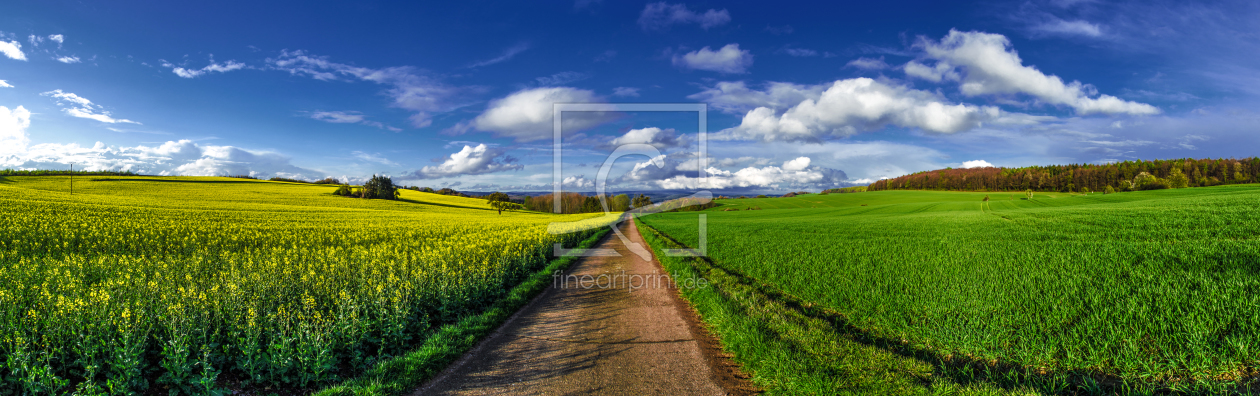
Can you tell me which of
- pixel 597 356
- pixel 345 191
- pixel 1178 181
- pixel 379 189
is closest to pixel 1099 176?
pixel 1178 181

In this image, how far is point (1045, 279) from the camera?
8383 millimetres

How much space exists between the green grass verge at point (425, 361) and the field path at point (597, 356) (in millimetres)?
151

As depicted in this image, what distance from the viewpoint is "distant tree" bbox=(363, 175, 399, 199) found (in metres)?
79.2

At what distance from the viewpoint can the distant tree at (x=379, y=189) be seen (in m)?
79.2

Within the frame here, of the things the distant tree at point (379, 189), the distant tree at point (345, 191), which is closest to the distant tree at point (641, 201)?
the distant tree at point (379, 189)

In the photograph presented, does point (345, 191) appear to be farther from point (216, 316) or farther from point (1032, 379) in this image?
point (1032, 379)

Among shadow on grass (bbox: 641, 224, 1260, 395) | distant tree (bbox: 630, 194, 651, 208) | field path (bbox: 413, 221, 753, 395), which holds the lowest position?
field path (bbox: 413, 221, 753, 395)

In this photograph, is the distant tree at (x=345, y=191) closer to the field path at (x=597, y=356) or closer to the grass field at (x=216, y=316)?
the grass field at (x=216, y=316)

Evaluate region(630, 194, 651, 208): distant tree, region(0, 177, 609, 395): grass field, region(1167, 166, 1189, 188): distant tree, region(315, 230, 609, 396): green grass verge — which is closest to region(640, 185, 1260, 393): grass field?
region(315, 230, 609, 396): green grass verge

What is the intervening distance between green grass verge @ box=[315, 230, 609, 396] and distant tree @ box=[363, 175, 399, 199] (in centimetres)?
8320

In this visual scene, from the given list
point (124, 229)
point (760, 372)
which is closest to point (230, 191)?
point (124, 229)

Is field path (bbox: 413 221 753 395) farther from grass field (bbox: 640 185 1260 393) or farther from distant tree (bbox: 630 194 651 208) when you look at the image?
distant tree (bbox: 630 194 651 208)

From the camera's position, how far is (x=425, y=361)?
5.27 metres

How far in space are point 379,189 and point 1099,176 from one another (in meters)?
125
